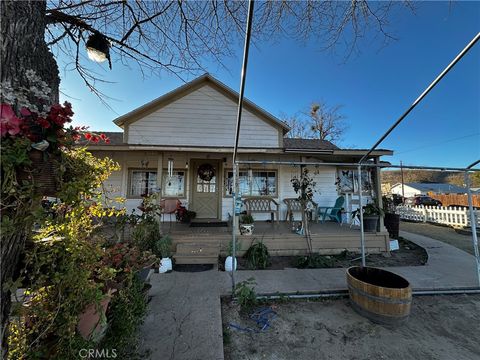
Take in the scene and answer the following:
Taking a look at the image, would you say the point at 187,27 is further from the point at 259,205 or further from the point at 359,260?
the point at 359,260

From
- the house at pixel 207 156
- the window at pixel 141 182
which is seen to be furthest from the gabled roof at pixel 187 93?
the window at pixel 141 182

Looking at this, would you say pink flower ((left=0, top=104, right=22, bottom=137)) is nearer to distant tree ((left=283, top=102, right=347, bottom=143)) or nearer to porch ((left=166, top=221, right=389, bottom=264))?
porch ((left=166, top=221, right=389, bottom=264))

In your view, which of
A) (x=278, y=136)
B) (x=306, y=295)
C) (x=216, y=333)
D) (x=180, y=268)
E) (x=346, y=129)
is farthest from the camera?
(x=346, y=129)

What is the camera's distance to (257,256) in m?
4.82

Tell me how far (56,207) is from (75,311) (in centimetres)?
77

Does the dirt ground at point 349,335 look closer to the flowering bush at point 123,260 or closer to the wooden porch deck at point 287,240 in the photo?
the flowering bush at point 123,260

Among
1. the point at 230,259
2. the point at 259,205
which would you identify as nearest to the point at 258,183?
the point at 259,205

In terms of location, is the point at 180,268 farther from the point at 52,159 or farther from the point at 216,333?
the point at 52,159

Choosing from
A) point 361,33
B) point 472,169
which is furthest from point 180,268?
point 472,169

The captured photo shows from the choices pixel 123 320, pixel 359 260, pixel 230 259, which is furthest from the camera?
pixel 359 260

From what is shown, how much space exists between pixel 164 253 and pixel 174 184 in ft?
10.8

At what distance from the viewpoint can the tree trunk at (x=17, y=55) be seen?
3.91 feet

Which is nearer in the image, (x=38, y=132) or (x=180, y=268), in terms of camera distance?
(x=38, y=132)

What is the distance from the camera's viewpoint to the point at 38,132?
3.87ft
